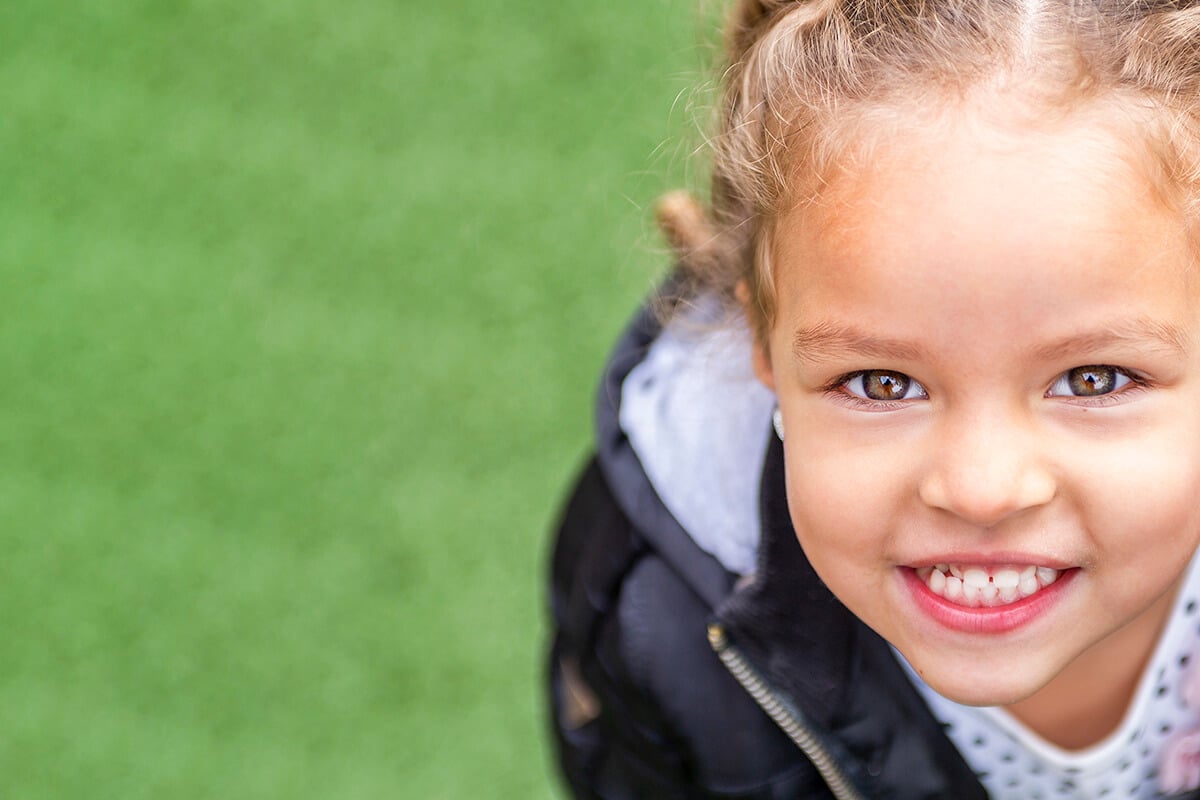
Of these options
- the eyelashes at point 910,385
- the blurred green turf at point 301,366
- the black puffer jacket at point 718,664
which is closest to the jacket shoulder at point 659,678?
the black puffer jacket at point 718,664

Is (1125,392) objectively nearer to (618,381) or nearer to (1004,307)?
(1004,307)

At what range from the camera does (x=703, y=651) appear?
131 cm

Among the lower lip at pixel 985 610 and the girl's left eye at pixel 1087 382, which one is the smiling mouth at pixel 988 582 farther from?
the girl's left eye at pixel 1087 382

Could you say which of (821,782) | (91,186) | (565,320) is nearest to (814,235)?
(821,782)

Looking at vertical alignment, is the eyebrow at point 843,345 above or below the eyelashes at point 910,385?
above

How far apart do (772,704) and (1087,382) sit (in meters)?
0.42

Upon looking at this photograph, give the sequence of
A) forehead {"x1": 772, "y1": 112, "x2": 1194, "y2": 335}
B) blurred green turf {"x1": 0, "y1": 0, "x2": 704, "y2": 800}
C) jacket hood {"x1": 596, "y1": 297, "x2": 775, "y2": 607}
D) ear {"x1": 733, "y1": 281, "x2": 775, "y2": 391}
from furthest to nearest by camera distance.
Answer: blurred green turf {"x1": 0, "y1": 0, "x2": 704, "y2": 800}
jacket hood {"x1": 596, "y1": 297, "x2": 775, "y2": 607}
ear {"x1": 733, "y1": 281, "x2": 775, "y2": 391}
forehead {"x1": 772, "y1": 112, "x2": 1194, "y2": 335}

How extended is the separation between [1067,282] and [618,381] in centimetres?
54

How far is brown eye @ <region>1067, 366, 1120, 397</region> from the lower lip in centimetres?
14

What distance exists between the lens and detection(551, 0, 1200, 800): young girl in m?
0.94

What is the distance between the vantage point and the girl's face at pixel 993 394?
0.92m

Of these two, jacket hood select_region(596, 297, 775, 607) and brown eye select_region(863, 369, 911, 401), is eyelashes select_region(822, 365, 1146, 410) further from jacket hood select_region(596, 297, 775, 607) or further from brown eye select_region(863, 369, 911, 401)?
jacket hood select_region(596, 297, 775, 607)

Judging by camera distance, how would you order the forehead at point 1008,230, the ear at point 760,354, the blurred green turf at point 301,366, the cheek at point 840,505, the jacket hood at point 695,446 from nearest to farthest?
the forehead at point 1008,230, the cheek at point 840,505, the ear at point 760,354, the jacket hood at point 695,446, the blurred green turf at point 301,366

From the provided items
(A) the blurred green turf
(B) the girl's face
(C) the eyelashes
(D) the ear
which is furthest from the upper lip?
(A) the blurred green turf
